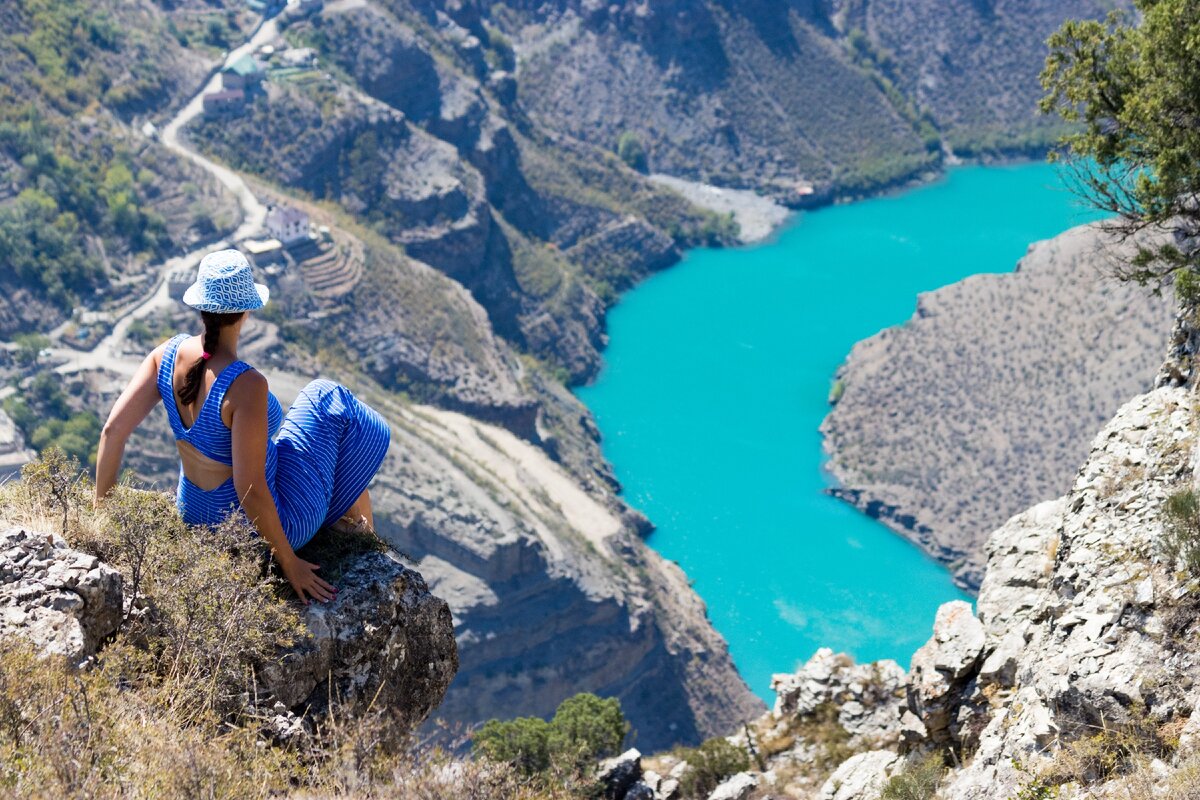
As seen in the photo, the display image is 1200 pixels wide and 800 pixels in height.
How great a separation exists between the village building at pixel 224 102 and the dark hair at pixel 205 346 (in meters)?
82.1

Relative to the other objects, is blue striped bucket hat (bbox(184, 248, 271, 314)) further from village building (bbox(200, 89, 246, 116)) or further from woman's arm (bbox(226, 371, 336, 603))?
village building (bbox(200, 89, 246, 116))

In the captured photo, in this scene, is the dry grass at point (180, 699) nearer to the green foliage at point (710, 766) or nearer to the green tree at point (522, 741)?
the green foliage at point (710, 766)

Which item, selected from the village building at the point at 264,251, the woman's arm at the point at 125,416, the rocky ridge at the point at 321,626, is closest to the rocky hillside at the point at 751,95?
the village building at the point at 264,251

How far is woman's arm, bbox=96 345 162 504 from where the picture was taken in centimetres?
884

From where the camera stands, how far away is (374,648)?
9.47 meters

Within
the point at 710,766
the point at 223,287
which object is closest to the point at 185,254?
the point at 710,766

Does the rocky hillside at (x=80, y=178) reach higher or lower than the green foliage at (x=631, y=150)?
lower

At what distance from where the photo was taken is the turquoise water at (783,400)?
222 ft

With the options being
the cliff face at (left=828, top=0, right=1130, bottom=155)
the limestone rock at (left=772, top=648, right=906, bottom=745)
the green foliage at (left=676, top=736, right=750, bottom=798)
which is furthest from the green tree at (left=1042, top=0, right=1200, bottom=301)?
the cliff face at (left=828, top=0, right=1130, bottom=155)

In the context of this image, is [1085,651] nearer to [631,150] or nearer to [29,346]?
[29,346]

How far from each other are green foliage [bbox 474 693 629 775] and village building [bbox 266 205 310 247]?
51411 mm

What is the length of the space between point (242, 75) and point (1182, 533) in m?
→ 85.5

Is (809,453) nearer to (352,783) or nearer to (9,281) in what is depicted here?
(9,281)

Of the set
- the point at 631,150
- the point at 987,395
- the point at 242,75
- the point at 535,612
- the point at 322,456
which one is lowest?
the point at 535,612
